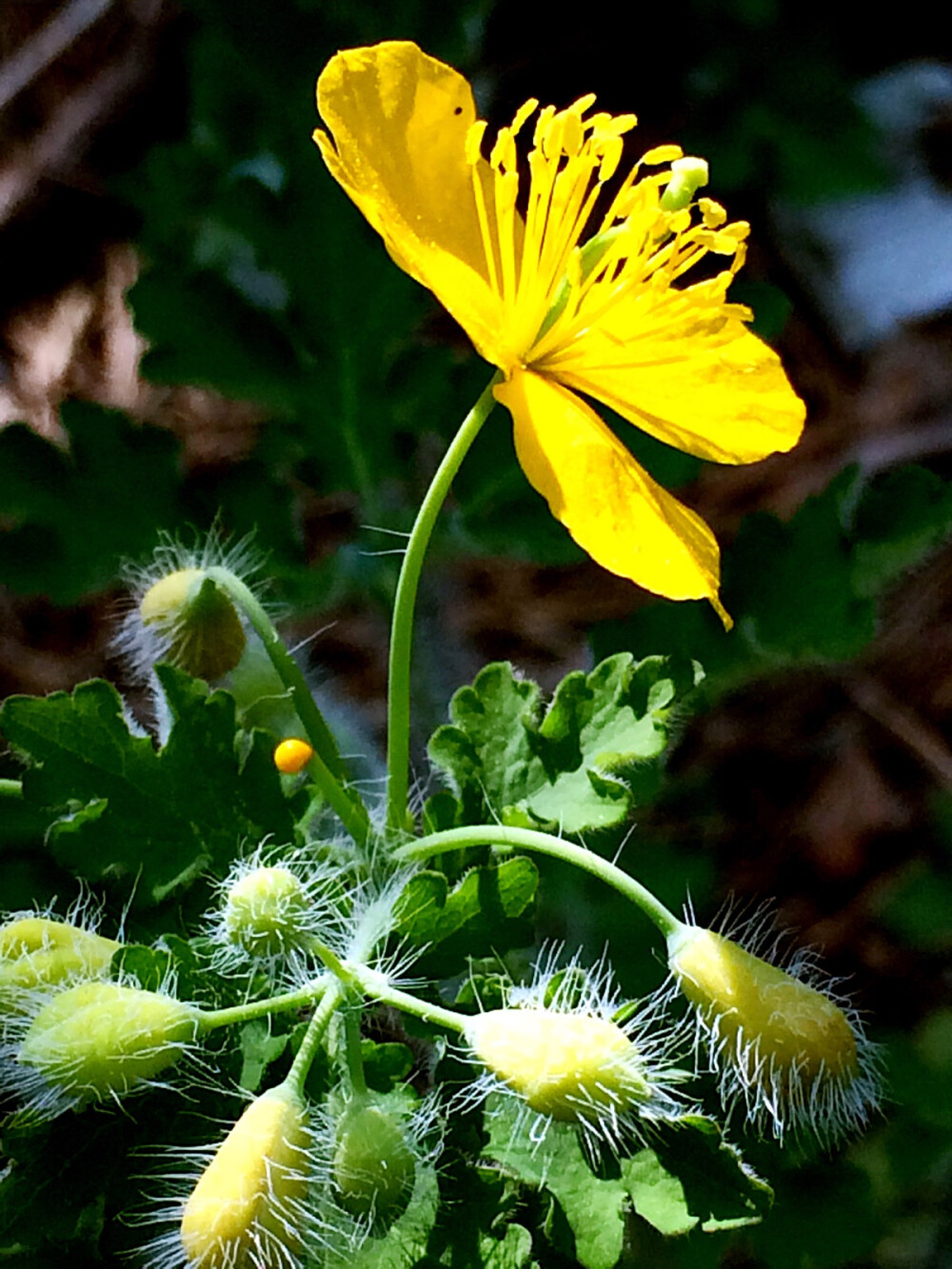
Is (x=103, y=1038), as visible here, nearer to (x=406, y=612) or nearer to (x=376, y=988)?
(x=376, y=988)

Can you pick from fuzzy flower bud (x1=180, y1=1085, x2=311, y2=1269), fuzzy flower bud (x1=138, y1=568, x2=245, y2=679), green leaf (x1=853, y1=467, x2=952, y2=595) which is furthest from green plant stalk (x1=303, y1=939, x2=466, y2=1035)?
green leaf (x1=853, y1=467, x2=952, y2=595)

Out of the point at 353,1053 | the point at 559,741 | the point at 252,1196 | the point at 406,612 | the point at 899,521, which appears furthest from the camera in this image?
the point at 899,521

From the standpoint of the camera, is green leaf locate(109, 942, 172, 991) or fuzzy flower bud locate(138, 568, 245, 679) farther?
fuzzy flower bud locate(138, 568, 245, 679)

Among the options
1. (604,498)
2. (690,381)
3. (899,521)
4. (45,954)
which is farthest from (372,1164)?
(899,521)

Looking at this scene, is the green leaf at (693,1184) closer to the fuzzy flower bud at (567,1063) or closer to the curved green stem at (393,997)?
the fuzzy flower bud at (567,1063)

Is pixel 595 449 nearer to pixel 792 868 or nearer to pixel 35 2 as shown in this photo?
pixel 792 868

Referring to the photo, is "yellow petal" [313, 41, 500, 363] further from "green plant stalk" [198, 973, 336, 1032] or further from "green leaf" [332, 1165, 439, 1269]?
"green leaf" [332, 1165, 439, 1269]

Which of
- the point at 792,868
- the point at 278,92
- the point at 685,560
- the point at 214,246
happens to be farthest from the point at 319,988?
the point at 214,246
